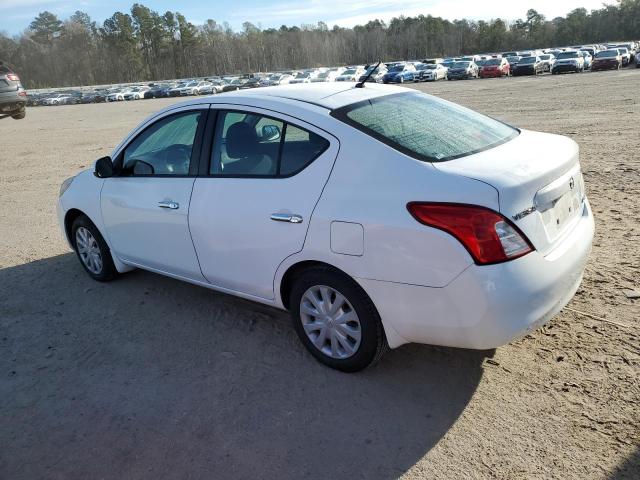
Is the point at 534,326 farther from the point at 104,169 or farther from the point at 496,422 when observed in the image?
the point at 104,169

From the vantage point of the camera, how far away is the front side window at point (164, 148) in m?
3.88

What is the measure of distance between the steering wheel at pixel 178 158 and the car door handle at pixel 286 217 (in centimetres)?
98

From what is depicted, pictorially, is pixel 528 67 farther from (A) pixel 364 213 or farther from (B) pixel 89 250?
(A) pixel 364 213

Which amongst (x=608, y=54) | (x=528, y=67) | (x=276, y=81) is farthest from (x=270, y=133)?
(x=276, y=81)

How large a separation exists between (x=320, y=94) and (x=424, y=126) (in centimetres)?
73

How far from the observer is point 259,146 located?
3.51 metres

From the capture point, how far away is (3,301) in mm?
4746

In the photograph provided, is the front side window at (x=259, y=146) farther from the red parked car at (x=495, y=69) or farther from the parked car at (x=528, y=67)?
the red parked car at (x=495, y=69)

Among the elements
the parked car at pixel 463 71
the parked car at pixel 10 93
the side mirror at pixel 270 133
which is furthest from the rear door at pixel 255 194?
the parked car at pixel 463 71

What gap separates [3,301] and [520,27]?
140972 millimetres

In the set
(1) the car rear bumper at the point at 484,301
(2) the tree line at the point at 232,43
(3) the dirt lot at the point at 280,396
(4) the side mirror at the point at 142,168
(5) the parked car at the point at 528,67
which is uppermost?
(2) the tree line at the point at 232,43

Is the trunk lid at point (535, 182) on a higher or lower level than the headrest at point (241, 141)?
lower

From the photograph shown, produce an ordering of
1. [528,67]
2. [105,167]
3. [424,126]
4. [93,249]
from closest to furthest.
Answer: [424,126] → [105,167] → [93,249] → [528,67]

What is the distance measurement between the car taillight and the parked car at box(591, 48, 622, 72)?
140 feet
